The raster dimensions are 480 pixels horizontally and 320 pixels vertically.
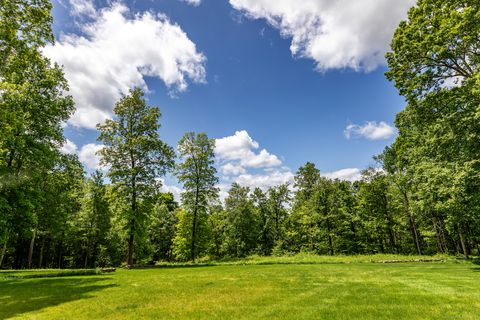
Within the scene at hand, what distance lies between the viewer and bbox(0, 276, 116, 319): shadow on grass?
9453 mm

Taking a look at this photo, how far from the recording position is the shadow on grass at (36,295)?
9453mm

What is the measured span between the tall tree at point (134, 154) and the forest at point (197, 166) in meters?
0.10

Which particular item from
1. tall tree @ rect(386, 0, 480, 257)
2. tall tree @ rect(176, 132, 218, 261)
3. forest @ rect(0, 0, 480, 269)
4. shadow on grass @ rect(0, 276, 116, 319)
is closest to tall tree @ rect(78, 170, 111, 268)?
forest @ rect(0, 0, 480, 269)

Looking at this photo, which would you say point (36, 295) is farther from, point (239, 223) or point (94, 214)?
point (239, 223)

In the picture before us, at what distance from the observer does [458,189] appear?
1598 centimetres

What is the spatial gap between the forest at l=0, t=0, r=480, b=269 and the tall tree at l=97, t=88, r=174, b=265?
95 mm

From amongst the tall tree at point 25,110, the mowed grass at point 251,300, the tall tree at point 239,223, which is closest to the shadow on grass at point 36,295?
the mowed grass at point 251,300

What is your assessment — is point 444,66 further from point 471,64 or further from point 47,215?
point 47,215

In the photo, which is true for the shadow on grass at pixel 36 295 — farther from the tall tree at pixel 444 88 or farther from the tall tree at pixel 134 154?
the tall tree at pixel 444 88

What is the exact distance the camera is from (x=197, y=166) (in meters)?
33.4

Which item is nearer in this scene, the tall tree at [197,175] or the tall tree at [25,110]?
the tall tree at [25,110]

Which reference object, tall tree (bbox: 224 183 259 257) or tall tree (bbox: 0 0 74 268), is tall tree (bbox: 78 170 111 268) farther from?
tall tree (bbox: 224 183 259 257)

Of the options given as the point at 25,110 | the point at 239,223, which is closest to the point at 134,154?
the point at 25,110

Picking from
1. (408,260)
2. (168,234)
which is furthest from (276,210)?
(408,260)
